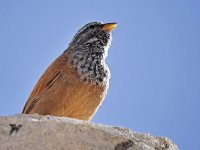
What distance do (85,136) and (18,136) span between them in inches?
21.7

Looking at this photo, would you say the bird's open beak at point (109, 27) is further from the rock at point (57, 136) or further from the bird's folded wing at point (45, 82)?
the rock at point (57, 136)

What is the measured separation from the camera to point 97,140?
142 inches

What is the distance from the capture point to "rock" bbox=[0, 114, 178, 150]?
11.4 ft

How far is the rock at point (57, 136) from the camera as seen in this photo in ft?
11.4

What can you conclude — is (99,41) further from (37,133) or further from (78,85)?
(37,133)

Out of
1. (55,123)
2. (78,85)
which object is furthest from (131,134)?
(78,85)

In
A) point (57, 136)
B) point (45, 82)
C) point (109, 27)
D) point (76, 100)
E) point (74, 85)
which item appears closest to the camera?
point (57, 136)

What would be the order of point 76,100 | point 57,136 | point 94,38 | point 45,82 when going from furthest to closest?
point 94,38 → point 45,82 → point 76,100 → point 57,136

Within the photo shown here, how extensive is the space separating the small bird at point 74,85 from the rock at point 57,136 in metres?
2.85

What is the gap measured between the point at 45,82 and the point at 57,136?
3.75m

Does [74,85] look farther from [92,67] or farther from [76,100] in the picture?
[92,67]

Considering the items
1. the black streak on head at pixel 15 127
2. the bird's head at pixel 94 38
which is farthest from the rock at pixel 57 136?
the bird's head at pixel 94 38

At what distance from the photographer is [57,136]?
11.6 feet

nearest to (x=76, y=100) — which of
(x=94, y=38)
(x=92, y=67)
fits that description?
(x=92, y=67)
